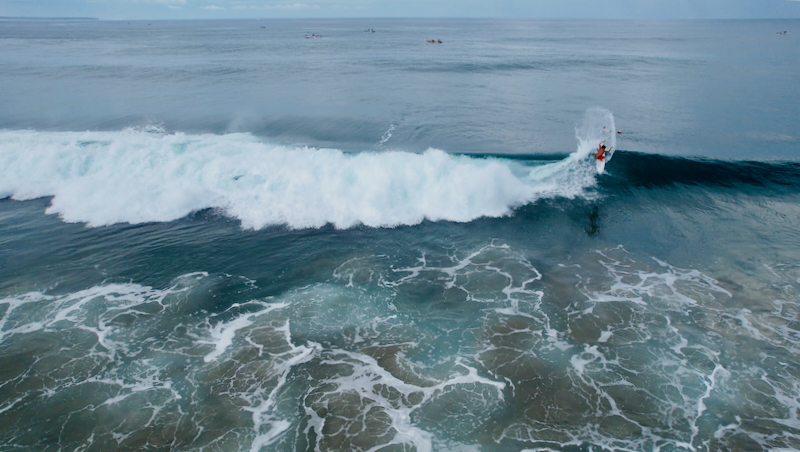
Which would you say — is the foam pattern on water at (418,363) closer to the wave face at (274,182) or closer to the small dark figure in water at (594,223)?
the small dark figure in water at (594,223)

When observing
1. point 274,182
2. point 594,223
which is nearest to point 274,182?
point 274,182

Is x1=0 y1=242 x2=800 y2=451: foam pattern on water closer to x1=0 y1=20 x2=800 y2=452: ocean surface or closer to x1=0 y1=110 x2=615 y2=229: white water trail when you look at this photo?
x1=0 y1=20 x2=800 y2=452: ocean surface

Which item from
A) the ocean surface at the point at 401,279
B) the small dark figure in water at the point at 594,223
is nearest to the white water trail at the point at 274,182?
the ocean surface at the point at 401,279

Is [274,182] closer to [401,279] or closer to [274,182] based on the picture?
[274,182]

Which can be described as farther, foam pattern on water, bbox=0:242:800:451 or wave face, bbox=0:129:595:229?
wave face, bbox=0:129:595:229

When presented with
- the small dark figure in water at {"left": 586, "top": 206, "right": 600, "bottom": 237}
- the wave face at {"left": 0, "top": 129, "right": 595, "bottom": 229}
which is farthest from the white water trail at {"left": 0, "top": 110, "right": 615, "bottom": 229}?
the small dark figure in water at {"left": 586, "top": 206, "right": 600, "bottom": 237}

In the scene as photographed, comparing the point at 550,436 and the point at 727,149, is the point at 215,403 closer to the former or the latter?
the point at 550,436
